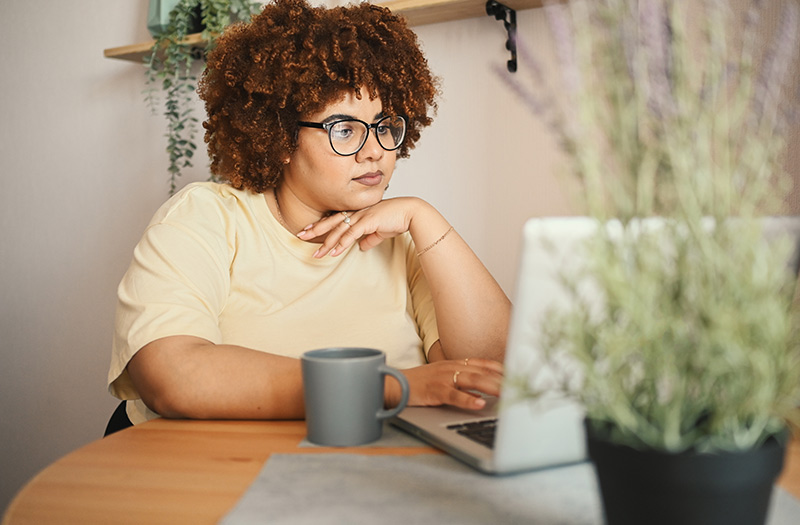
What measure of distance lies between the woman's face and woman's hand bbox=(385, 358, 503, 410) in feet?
1.72

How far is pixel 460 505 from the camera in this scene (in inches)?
23.2

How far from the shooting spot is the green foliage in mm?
368

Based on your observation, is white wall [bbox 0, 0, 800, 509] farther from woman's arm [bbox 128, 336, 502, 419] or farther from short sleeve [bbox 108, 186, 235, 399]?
woman's arm [bbox 128, 336, 502, 419]

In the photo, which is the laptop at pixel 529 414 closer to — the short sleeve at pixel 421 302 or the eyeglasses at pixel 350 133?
the short sleeve at pixel 421 302

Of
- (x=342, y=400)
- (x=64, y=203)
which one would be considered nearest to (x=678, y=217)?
(x=342, y=400)

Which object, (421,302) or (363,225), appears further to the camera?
(421,302)

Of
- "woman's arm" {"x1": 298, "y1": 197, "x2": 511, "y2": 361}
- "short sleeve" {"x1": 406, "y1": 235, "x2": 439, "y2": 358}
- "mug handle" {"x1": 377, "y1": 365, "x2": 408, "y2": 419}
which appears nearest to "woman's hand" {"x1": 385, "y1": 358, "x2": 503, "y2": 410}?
"mug handle" {"x1": 377, "y1": 365, "x2": 408, "y2": 419}

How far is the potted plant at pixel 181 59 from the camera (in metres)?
2.02

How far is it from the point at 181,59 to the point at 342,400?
1701 millimetres

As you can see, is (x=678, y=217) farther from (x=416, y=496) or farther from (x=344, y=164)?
(x=344, y=164)

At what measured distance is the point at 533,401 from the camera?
43 centimetres

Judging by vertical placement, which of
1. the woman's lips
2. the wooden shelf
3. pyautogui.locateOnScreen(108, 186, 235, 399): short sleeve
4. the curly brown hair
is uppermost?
the wooden shelf

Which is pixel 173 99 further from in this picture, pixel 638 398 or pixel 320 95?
pixel 638 398

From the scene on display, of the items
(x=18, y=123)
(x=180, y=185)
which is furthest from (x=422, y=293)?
(x=18, y=123)
